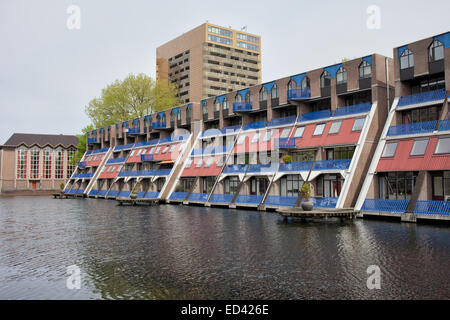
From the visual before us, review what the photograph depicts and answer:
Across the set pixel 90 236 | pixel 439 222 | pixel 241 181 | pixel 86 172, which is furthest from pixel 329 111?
pixel 86 172

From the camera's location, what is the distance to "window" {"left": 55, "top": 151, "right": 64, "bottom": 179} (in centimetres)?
10175

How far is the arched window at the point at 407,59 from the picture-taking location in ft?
110

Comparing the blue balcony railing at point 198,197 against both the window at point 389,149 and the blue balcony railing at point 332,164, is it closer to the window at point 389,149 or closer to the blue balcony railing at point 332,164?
the blue balcony railing at point 332,164

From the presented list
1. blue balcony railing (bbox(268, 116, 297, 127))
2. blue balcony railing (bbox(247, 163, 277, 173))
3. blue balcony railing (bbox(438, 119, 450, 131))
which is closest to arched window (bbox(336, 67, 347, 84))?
blue balcony railing (bbox(268, 116, 297, 127))

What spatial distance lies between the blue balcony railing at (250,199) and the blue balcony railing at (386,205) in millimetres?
11763

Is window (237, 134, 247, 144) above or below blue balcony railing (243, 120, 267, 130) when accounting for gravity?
below

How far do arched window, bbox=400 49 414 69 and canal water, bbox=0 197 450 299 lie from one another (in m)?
16.0

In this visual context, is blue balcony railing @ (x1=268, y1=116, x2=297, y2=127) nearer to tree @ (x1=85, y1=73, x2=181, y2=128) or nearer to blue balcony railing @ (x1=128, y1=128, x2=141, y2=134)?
blue balcony railing @ (x1=128, y1=128, x2=141, y2=134)

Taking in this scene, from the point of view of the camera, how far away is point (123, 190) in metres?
65.4

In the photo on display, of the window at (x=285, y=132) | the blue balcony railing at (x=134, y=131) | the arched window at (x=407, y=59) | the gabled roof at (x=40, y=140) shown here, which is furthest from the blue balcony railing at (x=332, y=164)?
the gabled roof at (x=40, y=140)

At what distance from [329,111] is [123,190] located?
40.2m

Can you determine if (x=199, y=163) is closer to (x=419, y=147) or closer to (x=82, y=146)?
(x=419, y=147)

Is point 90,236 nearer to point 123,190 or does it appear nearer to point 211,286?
point 211,286

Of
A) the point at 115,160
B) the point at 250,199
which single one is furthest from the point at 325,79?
the point at 115,160
